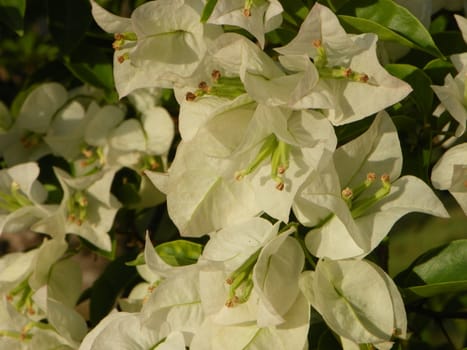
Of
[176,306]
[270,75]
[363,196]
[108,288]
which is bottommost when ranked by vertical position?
[108,288]

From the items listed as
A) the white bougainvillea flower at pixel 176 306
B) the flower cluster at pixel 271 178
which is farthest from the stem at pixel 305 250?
the white bougainvillea flower at pixel 176 306

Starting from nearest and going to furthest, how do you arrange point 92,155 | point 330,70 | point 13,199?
1. point 330,70
2. point 13,199
3. point 92,155

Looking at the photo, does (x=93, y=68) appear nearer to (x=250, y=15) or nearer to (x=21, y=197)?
(x=21, y=197)

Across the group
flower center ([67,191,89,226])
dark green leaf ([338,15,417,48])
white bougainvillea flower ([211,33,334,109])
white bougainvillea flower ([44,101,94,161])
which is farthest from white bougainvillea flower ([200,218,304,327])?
white bougainvillea flower ([44,101,94,161])

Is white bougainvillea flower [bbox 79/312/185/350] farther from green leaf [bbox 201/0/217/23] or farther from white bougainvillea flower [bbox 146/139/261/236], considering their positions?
green leaf [bbox 201/0/217/23]

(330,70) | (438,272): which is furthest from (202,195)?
(438,272)

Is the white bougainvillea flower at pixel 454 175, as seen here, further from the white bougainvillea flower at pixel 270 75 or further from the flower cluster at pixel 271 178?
the white bougainvillea flower at pixel 270 75
